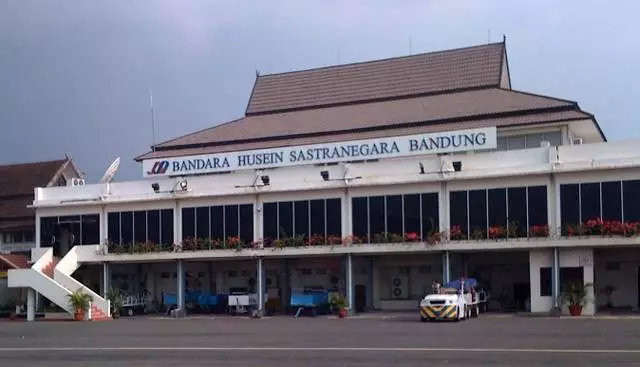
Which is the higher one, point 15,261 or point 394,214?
point 394,214

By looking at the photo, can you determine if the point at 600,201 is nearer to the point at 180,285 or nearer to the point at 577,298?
the point at 577,298

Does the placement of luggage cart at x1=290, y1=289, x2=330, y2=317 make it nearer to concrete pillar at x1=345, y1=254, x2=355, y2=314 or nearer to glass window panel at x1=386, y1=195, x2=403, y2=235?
concrete pillar at x1=345, y1=254, x2=355, y2=314

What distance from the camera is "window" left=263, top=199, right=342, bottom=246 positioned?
4312cm

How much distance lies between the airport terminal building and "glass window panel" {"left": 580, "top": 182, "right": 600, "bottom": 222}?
0.19 feet

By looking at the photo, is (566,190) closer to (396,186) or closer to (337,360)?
(396,186)

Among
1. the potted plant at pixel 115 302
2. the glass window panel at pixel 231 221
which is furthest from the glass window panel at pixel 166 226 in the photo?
the potted plant at pixel 115 302

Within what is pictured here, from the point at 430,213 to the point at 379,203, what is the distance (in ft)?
8.85

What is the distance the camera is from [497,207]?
129ft

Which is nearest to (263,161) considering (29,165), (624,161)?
(624,161)

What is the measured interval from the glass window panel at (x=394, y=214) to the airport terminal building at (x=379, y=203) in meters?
0.07

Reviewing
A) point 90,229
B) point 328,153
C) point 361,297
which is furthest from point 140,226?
point 361,297

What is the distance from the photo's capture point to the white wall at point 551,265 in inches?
1470

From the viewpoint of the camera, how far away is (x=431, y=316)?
3488 cm

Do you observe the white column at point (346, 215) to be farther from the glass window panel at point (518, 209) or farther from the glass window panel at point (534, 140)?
the glass window panel at point (534, 140)
